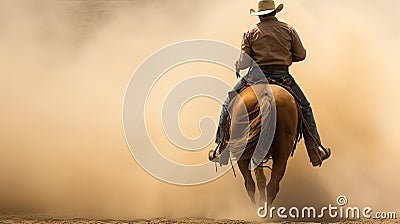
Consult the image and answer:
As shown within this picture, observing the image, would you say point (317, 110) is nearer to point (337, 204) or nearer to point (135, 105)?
point (337, 204)

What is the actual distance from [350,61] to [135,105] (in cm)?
303

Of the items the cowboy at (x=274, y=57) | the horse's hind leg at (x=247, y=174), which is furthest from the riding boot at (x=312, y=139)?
the horse's hind leg at (x=247, y=174)

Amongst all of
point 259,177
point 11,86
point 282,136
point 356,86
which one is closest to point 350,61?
point 356,86

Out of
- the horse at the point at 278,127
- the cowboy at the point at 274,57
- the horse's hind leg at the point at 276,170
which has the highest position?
the cowboy at the point at 274,57

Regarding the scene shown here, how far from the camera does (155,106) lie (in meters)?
10.1

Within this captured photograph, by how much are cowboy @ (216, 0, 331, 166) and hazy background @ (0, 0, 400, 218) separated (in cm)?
114

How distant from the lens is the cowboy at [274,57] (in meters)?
7.45

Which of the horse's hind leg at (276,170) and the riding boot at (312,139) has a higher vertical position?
the riding boot at (312,139)

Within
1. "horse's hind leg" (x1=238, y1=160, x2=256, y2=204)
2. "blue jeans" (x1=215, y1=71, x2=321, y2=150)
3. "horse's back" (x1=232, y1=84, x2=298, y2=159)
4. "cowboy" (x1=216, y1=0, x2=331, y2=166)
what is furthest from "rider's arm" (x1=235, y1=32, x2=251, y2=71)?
"horse's hind leg" (x1=238, y1=160, x2=256, y2=204)

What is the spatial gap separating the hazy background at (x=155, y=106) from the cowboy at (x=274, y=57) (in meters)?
1.14

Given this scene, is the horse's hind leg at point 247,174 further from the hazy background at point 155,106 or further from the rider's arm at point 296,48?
the rider's arm at point 296,48

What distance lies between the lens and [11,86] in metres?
10.2

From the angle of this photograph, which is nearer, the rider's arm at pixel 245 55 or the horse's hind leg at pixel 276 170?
the horse's hind leg at pixel 276 170

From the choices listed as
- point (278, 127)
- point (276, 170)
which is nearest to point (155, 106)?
point (276, 170)
